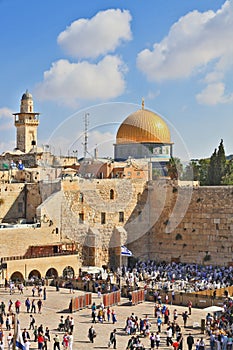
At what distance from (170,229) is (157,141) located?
501 inches

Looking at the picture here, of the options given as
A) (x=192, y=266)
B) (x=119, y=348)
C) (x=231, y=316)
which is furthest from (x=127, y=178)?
(x=119, y=348)

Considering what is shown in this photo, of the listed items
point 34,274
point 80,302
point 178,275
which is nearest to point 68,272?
point 34,274

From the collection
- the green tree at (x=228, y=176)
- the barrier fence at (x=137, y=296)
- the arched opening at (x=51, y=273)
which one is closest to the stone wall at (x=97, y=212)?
the arched opening at (x=51, y=273)

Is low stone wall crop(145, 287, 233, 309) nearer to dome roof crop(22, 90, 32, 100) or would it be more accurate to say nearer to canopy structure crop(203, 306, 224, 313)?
canopy structure crop(203, 306, 224, 313)

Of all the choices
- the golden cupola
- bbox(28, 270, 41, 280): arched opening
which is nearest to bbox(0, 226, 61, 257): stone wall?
bbox(28, 270, 41, 280): arched opening

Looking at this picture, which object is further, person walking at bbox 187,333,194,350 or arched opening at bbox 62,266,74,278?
arched opening at bbox 62,266,74,278

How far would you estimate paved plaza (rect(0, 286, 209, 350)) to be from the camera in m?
20.5

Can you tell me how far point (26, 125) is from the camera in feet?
187

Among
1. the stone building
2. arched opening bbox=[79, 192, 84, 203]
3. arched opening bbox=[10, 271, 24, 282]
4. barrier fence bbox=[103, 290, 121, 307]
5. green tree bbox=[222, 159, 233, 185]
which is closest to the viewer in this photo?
barrier fence bbox=[103, 290, 121, 307]

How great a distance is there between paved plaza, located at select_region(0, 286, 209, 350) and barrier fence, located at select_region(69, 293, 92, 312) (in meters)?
0.21

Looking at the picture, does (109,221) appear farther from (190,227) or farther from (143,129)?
(143,129)

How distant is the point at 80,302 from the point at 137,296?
2.66 m

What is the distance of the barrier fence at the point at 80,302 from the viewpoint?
24.6m

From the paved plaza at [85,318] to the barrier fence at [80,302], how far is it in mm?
206
